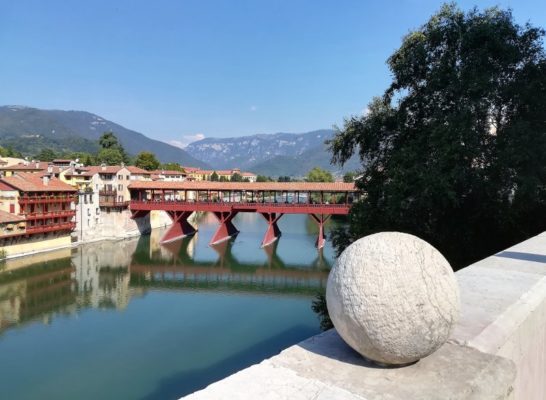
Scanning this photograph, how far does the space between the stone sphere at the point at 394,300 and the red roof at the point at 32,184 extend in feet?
109

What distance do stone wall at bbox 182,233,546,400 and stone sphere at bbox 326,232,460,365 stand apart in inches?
8.0

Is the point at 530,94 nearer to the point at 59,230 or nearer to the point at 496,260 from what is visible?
the point at 496,260

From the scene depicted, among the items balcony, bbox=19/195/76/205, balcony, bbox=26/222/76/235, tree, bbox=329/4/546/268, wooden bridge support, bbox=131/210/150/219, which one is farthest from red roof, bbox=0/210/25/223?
tree, bbox=329/4/546/268

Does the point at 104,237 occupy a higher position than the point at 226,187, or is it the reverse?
the point at 226,187

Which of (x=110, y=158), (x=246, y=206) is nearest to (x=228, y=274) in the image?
(x=246, y=206)

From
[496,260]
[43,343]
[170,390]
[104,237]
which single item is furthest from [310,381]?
[104,237]

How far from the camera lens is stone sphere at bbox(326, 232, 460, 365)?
312 cm

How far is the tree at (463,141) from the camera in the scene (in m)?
11.1

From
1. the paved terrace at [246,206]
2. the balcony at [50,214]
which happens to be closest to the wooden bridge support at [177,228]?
the paved terrace at [246,206]

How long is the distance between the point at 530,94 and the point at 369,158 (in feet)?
16.1

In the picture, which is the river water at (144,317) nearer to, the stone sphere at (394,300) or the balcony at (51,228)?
the balcony at (51,228)

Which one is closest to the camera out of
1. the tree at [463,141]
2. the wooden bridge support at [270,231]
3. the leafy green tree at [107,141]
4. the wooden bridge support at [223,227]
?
the tree at [463,141]

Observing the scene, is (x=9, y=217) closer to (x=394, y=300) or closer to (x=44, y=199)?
(x=44, y=199)

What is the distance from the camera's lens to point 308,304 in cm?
2095
